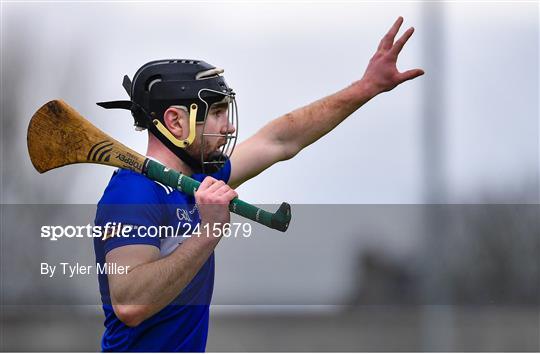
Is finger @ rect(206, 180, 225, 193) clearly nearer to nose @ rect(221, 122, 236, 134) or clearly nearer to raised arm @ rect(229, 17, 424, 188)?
nose @ rect(221, 122, 236, 134)

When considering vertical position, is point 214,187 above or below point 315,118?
below

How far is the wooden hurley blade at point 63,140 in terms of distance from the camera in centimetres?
397

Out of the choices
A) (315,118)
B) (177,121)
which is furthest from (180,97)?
(315,118)

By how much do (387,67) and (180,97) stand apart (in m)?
1.14

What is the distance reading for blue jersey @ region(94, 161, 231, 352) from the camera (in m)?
3.64

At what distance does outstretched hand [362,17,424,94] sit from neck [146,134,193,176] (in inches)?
43.9

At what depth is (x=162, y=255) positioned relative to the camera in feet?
12.2

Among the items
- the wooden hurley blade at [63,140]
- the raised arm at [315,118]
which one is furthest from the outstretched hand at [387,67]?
the wooden hurley blade at [63,140]

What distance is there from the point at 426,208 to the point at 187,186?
6.96 ft

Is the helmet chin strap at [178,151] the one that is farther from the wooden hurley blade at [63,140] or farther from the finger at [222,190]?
the finger at [222,190]

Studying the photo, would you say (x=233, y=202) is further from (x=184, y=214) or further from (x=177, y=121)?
(x=177, y=121)

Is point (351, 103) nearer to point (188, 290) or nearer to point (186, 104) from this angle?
point (186, 104)

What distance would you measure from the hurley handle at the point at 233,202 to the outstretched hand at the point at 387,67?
3.29 ft

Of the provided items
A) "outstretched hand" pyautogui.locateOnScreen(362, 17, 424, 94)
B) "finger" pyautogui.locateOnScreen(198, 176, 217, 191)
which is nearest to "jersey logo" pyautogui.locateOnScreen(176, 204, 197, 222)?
"finger" pyautogui.locateOnScreen(198, 176, 217, 191)
